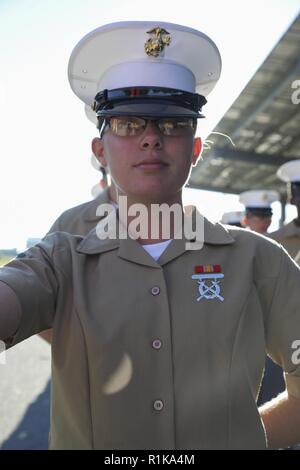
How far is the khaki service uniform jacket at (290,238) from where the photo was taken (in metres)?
4.31

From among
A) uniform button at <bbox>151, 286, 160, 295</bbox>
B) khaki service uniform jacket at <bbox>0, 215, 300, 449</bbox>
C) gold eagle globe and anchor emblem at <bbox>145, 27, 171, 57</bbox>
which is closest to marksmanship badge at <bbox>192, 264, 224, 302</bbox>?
khaki service uniform jacket at <bbox>0, 215, 300, 449</bbox>

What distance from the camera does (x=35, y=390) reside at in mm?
4543

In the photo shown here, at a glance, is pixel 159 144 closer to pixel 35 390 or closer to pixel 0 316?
pixel 0 316

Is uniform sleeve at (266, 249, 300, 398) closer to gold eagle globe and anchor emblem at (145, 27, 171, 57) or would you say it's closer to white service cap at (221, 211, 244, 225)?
gold eagle globe and anchor emblem at (145, 27, 171, 57)

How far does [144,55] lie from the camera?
158 centimetres

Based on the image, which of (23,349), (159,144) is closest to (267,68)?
(23,349)

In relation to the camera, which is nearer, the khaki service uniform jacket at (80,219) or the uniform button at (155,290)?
the uniform button at (155,290)

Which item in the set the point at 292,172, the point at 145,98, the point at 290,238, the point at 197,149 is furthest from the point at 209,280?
the point at 292,172

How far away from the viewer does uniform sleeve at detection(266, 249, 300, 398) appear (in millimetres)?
1442

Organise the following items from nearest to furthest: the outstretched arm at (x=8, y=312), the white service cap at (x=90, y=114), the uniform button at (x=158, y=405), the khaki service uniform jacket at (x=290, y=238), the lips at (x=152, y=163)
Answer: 1. the outstretched arm at (x=8, y=312)
2. the uniform button at (x=158, y=405)
3. the lips at (x=152, y=163)
4. the white service cap at (x=90, y=114)
5. the khaki service uniform jacket at (x=290, y=238)

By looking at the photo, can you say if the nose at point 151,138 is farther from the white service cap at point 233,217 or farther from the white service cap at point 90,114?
the white service cap at point 233,217

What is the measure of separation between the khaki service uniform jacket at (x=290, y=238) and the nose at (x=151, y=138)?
125 inches

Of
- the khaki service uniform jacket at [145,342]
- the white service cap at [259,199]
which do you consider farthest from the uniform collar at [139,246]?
the white service cap at [259,199]

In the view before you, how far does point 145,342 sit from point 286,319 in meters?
0.45
